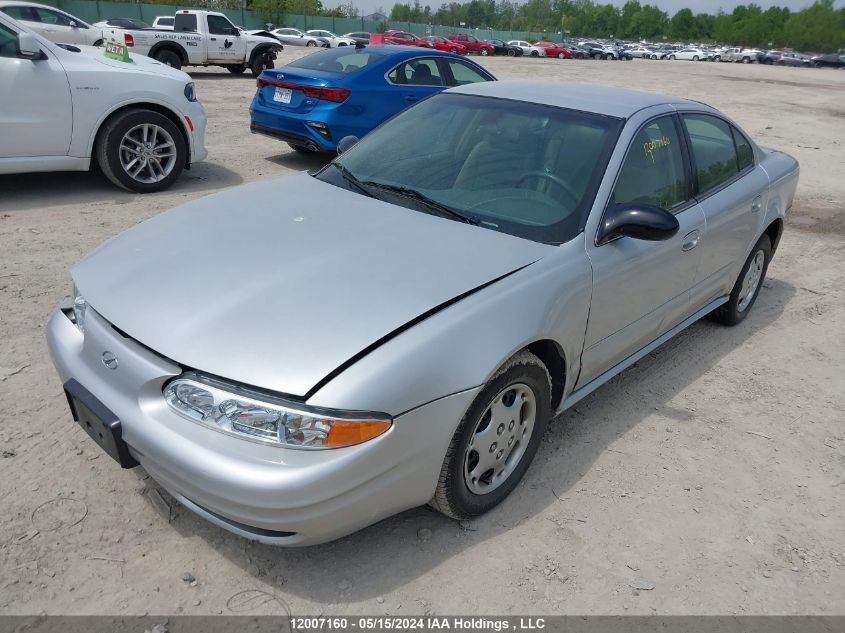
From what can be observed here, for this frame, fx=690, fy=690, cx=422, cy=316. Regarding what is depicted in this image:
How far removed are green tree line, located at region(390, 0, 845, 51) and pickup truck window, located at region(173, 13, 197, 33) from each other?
102595mm

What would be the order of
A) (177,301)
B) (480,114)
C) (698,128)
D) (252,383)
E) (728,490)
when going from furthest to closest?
(698,128)
(480,114)
(728,490)
(177,301)
(252,383)

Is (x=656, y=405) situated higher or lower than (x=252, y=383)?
lower

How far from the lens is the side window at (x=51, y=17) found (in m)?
15.9

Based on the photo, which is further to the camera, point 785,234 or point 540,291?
point 785,234

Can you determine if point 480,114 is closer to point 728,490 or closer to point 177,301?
point 177,301

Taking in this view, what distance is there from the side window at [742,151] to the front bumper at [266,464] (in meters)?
3.04

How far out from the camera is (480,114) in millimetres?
3621

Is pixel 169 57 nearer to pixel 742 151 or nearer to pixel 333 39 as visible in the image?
pixel 742 151

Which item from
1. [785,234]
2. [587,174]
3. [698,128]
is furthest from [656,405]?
[785,234]

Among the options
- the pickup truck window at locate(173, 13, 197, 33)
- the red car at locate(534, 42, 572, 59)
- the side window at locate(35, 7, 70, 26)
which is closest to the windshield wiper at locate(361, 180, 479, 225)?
the side window at locate(35, 7, 70, 26)

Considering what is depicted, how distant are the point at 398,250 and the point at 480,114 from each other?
48.5 inches

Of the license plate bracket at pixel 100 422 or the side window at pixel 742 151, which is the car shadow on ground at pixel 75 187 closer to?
the license plate bracket at pixel 100 422

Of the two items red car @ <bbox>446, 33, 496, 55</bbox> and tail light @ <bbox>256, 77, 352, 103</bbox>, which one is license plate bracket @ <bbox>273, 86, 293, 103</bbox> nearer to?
tail light @ <bbox>256, 77, 352, 103</bbox>


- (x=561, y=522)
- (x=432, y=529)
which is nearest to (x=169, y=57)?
(x=432, y=529)
